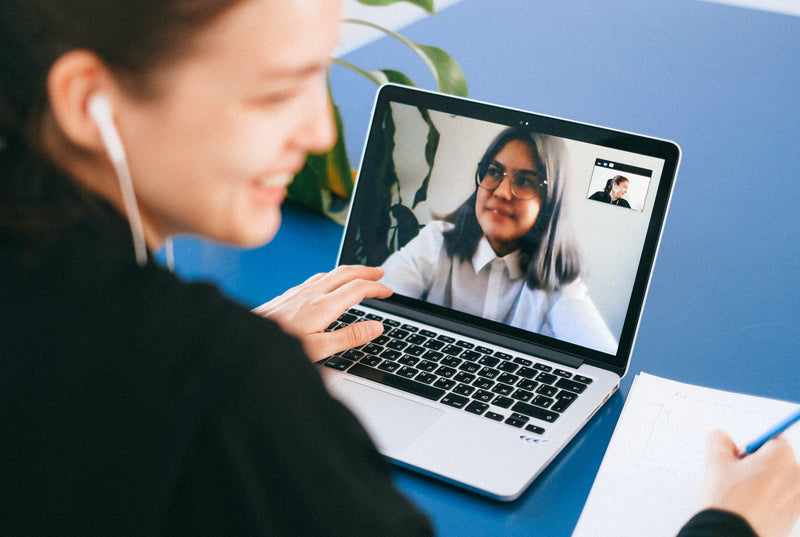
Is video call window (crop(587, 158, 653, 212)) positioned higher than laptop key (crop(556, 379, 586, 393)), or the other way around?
video call window (crop(587, 158, 653, 212))

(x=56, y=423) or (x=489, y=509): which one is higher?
(x=56, y=423)

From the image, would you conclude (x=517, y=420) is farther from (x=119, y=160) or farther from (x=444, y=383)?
(x=119, y=160)

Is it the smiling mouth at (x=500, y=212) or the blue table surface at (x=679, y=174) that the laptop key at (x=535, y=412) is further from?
the smiling mouth at (x=500, y=212)

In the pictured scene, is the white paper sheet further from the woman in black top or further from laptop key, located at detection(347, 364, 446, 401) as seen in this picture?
the woman in black top

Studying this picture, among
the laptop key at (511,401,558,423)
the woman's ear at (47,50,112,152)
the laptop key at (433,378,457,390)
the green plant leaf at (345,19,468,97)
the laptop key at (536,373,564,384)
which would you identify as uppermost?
the woman's ear at (47,50,112,152)

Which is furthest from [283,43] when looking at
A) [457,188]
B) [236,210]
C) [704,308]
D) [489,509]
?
[704,308]

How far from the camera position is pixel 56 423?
39 centimetres

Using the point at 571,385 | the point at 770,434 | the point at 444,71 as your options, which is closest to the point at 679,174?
the point at 444,71

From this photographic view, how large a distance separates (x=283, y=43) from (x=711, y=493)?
1.51 ft

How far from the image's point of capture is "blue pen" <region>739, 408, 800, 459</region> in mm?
633

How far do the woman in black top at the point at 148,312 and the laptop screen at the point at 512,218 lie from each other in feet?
1.58

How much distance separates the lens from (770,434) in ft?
2.14

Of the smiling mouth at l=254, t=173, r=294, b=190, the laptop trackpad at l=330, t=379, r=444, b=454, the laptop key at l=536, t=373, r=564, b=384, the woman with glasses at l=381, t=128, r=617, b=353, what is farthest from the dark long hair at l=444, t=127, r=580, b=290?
the smiling mouth at l=254, t=173, r=294, b=190

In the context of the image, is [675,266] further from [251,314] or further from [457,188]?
[251,314]
